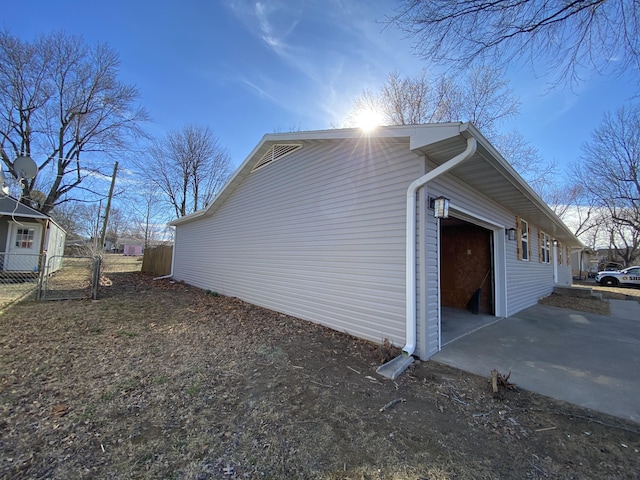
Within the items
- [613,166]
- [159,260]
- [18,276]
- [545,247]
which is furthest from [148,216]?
[613,166]

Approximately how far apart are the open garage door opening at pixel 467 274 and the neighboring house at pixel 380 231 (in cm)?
3

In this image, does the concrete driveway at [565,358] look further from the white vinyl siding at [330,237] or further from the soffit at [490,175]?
the soffit at [490,175]

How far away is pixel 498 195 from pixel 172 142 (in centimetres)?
2139

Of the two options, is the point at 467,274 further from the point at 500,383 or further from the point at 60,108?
the point at 60,108

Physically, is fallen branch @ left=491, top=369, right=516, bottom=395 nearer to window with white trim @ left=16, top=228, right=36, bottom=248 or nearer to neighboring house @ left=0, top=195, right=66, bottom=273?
neighboring house @ left=0, top=195, right=66, bottom=273

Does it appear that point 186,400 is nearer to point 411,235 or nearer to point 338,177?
point 411,235

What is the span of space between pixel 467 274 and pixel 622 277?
18.4m

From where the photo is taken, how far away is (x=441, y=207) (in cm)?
412

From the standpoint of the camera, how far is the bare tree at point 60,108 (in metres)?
14.1

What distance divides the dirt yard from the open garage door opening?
3.50 meters

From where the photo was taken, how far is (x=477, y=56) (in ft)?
12.4

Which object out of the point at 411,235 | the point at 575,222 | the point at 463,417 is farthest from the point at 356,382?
the point at 575,222

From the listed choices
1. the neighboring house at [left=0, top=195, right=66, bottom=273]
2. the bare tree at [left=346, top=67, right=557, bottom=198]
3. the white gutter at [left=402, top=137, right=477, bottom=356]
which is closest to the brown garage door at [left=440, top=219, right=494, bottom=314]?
the white gutter at [left=402, top=137, right=477, bottom=356]

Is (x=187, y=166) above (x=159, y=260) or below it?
above
